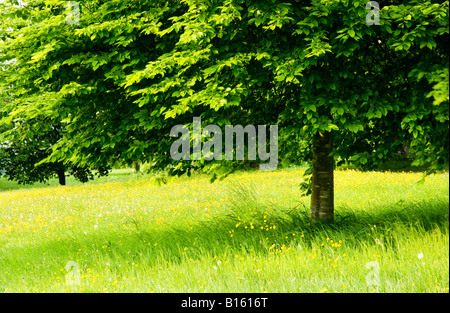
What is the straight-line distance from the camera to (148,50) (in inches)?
241

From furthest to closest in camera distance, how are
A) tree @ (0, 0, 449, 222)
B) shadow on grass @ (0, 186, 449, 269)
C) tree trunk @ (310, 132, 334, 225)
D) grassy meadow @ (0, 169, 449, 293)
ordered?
tree trunk @ (310, 132, 334, 225) → shadow on grass @ (0, 186, 449, 269) → tree @ (0, 0, 449, 222) → grassy meadow @ (0, 169, 449, 293)

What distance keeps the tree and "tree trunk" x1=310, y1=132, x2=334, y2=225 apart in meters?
0.02

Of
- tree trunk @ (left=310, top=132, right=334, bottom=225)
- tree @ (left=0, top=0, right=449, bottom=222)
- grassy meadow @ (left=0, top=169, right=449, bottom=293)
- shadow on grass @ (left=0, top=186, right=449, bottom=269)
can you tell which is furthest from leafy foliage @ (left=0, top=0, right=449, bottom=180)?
shadow on grass @ (left=0, top=186, right=449, bottom=269)

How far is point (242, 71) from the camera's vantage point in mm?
4883

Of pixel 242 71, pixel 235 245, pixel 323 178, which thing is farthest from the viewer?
pixel 323 178

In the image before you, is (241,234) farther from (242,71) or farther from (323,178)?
(242,71)

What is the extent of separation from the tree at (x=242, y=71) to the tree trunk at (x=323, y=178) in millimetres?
18

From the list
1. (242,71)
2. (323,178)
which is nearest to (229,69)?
(242,71)

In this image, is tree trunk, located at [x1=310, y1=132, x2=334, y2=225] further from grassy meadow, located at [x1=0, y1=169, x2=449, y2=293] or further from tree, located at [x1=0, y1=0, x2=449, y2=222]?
grassy meadow, located at [x1=0, y1=169, x2=449, y2=293]

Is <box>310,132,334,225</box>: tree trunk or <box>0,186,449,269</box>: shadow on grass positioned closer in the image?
<box>0,186,449,269</box>: shadow on grass

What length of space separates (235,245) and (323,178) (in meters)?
1.96

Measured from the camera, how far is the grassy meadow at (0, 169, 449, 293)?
14.1 feet

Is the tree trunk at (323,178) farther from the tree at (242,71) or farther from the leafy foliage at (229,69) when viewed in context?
the leafy foliage at (229,69)

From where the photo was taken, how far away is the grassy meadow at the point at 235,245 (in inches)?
169
